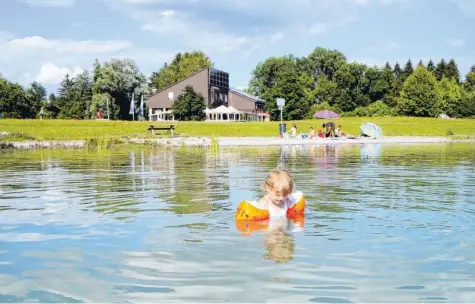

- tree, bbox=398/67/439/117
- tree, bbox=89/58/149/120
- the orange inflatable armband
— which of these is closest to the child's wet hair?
the orange inflatable armband

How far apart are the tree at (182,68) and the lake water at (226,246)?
10735 centimetres

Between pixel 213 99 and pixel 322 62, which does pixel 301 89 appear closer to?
pixel 213 99

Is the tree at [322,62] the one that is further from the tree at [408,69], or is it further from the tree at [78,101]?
the tree at [78,101]

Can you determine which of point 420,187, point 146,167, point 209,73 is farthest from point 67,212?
point 209,73

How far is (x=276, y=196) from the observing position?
7.73 metres

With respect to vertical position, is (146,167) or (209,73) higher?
(209,73)

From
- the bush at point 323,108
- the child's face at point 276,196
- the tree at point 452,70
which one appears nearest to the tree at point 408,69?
the tree at point 452,70

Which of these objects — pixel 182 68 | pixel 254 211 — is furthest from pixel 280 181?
pixel 182 68

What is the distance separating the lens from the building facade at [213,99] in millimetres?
89706

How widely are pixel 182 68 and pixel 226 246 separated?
380 feet

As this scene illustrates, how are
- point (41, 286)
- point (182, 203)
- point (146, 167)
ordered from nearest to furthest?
1. point (41, 286)
2. point (182, 203)
3. point (146, 167)

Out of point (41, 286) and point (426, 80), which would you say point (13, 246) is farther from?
point (426, 80)

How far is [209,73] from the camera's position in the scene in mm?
91000

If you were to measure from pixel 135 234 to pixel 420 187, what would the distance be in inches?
281
